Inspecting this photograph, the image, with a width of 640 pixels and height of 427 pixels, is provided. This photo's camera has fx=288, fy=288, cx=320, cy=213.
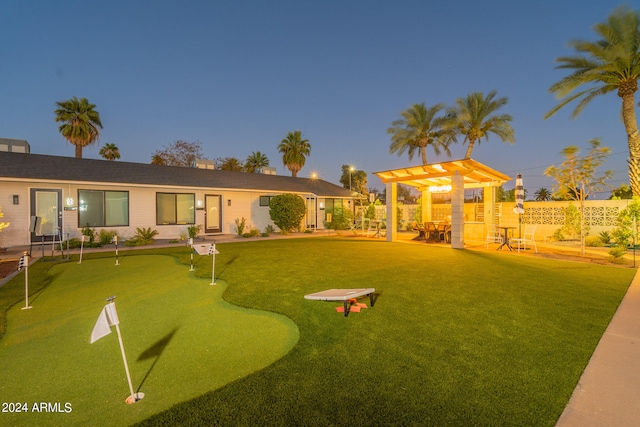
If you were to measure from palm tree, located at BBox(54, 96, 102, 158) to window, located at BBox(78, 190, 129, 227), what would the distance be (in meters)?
12.0

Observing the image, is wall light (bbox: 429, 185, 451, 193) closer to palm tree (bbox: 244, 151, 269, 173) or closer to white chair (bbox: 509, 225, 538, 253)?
white chair (bbox: 509, 225, 538, 253)

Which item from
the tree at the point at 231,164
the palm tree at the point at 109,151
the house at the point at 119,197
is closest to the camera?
the house at the point at 119,197

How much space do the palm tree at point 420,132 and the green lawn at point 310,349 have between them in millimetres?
18654

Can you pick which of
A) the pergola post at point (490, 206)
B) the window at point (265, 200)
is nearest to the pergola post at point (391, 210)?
the pergola post at point (490, 206)

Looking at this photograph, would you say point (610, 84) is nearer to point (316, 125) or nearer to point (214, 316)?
point (214, 316)

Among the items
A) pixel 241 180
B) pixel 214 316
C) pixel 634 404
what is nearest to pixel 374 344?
pixel 634 404

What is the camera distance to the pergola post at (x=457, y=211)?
1230 centimetres

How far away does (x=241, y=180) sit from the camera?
19312 millimetres

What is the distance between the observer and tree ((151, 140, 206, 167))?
3522 cm

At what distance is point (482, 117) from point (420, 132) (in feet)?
14.8

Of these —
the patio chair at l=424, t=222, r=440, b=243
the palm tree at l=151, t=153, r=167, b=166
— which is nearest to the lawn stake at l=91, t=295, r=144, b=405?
the patio chair at l=424, t=222, r=440, b=243

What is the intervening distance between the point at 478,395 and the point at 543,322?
2.57 metres

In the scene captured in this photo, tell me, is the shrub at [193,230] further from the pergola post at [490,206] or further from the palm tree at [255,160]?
the palm tree at [255,160]

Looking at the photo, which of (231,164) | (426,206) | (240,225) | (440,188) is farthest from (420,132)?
(231,164)
